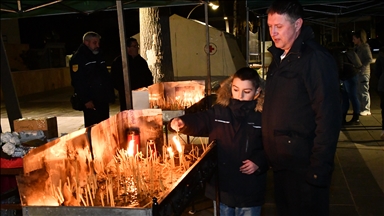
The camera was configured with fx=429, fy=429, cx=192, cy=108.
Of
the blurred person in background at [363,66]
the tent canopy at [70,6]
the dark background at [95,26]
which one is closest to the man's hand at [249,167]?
the tent canopy at [70,6]

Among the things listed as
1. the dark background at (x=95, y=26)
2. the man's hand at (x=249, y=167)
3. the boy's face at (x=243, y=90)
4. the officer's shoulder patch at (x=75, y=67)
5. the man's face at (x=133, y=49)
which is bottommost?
the man's hand at (x=249, y=167)

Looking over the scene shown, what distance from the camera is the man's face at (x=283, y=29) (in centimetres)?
277

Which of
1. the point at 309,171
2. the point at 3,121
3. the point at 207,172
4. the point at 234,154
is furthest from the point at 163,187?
the point at 3,121

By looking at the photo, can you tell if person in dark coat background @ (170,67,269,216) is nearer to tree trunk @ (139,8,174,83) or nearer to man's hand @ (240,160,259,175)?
man's hand @ (240,160,259,175)

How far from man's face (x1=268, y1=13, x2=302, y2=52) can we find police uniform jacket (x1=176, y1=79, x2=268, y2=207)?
69cm

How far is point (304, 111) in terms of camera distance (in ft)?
9.14

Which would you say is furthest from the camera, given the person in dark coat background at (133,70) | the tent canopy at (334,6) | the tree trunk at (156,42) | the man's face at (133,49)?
the tree trunk at (156,42)

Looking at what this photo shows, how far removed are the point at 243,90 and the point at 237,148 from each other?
0.46m

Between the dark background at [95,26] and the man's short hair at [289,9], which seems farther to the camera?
the dark background at [95,26]

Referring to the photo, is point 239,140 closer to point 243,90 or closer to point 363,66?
point 243,90

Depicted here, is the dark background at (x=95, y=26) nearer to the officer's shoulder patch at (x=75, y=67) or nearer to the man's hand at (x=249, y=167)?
the officer's shoulder patch at (x=75, y=67)

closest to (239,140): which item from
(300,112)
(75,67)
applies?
(300,112)

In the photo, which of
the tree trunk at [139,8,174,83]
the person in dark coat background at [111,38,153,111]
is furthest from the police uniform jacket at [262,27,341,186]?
the tree trunk at [139,8,174,83]

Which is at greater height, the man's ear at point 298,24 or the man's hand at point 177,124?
the man's ear at point 298,24
